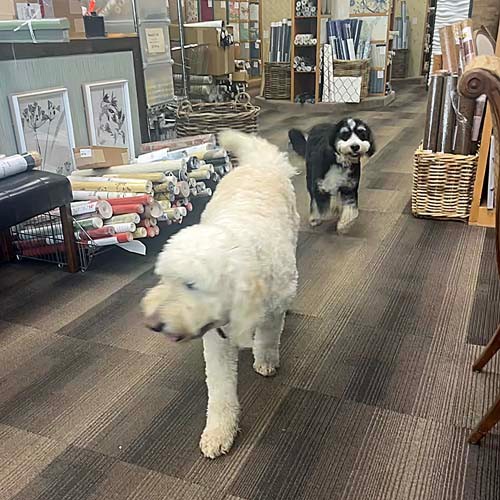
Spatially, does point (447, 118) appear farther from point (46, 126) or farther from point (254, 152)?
point (46, 126)

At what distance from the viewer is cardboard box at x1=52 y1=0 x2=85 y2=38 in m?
3.26

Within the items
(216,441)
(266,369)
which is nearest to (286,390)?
(266,369)

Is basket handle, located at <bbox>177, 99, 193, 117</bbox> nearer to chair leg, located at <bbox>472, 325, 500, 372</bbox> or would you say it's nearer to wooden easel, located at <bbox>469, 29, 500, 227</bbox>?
wooden easel, located at <bbox>469, 29, 500, 227</bbox>

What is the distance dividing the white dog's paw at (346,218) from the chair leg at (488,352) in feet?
4.42

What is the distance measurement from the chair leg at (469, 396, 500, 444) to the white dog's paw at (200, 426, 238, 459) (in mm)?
688

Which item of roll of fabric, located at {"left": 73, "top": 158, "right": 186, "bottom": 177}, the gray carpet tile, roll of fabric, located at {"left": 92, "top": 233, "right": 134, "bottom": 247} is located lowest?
the gray carpet tile

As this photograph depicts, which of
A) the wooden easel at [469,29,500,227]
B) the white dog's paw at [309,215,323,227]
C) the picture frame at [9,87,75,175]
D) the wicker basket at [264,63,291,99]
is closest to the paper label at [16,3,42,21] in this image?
the picture frame at [9,87,75,175]

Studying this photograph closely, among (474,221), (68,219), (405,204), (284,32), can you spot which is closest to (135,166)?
(68,219)

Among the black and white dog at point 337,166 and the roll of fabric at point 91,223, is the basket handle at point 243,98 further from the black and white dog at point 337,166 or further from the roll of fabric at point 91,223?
the roll of fabric at point 91,223

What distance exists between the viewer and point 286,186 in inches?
77.1

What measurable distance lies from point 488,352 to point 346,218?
141 cm

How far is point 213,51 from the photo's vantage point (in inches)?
168

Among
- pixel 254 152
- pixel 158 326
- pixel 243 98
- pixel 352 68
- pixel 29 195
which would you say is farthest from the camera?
pixel 352 68

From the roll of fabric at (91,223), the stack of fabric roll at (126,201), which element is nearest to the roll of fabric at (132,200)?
the stack of fabric roll at (126,201)
